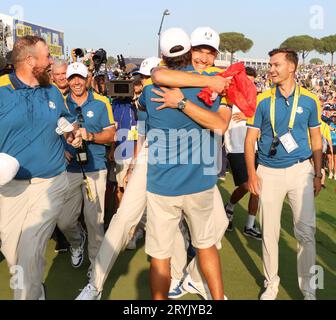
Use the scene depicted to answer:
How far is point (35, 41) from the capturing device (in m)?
3.29

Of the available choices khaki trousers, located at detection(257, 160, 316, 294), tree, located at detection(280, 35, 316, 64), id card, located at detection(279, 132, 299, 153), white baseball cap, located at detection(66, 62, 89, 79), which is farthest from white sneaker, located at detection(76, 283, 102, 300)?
tree, located at detection(280, 35, 316, 64)

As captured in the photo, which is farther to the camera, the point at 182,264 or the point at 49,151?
the point at 182,264

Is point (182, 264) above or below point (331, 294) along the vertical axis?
above

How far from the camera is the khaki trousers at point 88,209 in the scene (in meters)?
4.49

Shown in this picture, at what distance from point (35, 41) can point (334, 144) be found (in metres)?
9.34

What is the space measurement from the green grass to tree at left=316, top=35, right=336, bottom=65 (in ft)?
272

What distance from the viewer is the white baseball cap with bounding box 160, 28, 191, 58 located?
9.48ft

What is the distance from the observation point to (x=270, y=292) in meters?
3.91

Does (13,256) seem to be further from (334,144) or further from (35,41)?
(334,144)

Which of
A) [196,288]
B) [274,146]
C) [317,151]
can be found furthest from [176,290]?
[317,151]

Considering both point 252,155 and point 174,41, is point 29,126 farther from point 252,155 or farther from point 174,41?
point 252,155

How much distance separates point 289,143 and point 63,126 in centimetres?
195
